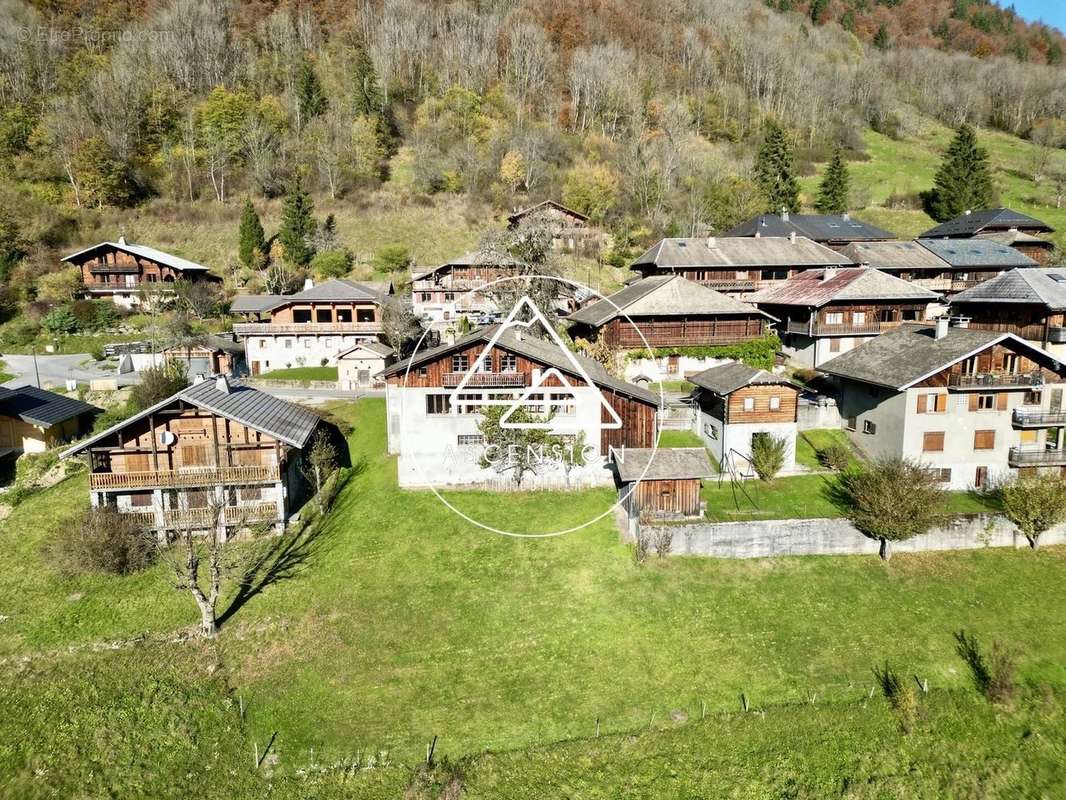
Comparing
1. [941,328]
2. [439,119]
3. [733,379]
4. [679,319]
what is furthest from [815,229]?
[439,119]

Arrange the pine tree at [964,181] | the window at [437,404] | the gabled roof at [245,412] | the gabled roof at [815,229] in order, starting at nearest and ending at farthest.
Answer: the gabled roof at [245,412] → the window at [437,404] → the gabled roof at [815,229] → the pine tree at [964,181]

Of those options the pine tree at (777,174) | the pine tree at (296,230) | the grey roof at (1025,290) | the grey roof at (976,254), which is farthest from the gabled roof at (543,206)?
the grey roof at (1025,290)

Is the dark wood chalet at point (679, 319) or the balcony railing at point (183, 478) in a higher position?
the dark wood chalet at point (679, 319)

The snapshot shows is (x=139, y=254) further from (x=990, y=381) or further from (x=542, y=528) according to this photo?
(x=990, y=381)

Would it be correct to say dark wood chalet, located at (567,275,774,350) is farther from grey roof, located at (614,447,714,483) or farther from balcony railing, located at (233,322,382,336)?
balcony railing, located at (233,322,382,336)

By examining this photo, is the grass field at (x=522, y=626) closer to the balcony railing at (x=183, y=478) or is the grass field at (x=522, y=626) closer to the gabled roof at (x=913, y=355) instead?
the balcony railing at (x=183, y=478)

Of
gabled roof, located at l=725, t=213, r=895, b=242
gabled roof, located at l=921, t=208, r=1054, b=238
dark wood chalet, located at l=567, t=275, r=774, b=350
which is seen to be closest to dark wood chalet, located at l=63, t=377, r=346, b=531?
dark wood chalet, located at l=567, t=275, r=774, b=350

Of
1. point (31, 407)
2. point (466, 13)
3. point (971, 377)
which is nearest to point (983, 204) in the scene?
point (971, 377)
